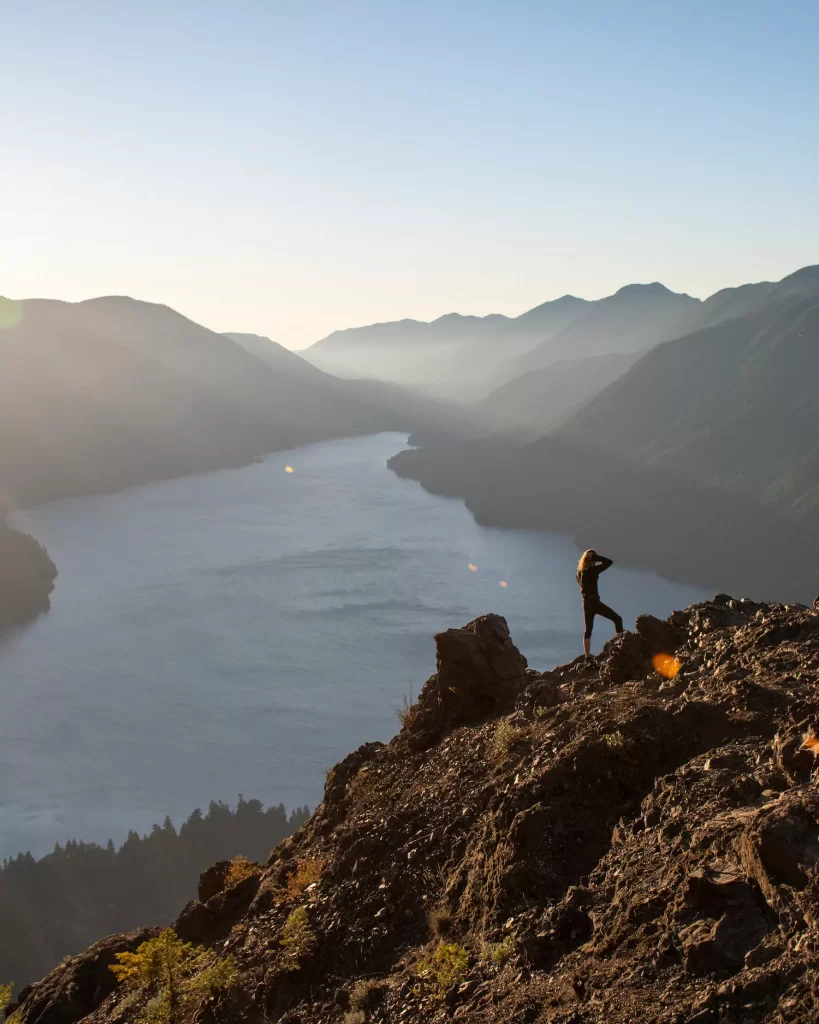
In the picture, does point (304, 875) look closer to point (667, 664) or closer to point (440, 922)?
point (440, 922)

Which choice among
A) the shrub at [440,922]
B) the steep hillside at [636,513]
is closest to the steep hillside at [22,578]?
the steep hillside at [636,513]

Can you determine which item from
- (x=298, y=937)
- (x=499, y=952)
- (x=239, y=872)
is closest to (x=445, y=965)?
(x=499, y=952)

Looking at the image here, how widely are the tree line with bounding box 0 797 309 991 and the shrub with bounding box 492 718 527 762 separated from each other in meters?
46.3

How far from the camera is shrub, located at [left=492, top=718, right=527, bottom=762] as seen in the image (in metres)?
12.1

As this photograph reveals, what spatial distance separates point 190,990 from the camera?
10633 mm

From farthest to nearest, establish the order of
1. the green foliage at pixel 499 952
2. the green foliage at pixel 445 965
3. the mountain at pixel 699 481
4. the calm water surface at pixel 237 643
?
the mountain at pixel 699 481 < the calm water surface at pixel 237 643 < the green foliage at pixel 445 965 < the green foliage at pixel 499 952

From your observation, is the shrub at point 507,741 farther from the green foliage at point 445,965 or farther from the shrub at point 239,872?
the shrub at point 239,872

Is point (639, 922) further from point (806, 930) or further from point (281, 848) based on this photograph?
point (281, 848)

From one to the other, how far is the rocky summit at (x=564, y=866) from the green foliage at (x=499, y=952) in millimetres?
18

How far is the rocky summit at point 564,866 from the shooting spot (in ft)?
21.4

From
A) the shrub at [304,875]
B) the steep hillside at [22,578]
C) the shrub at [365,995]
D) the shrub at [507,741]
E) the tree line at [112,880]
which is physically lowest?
the tree line at [112,880]

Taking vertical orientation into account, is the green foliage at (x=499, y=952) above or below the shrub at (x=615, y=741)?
below

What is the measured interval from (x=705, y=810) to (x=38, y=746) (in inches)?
2916

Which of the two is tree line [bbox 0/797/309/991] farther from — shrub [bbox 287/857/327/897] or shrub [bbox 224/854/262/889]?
shrub [bbox 287/857/327/897]
